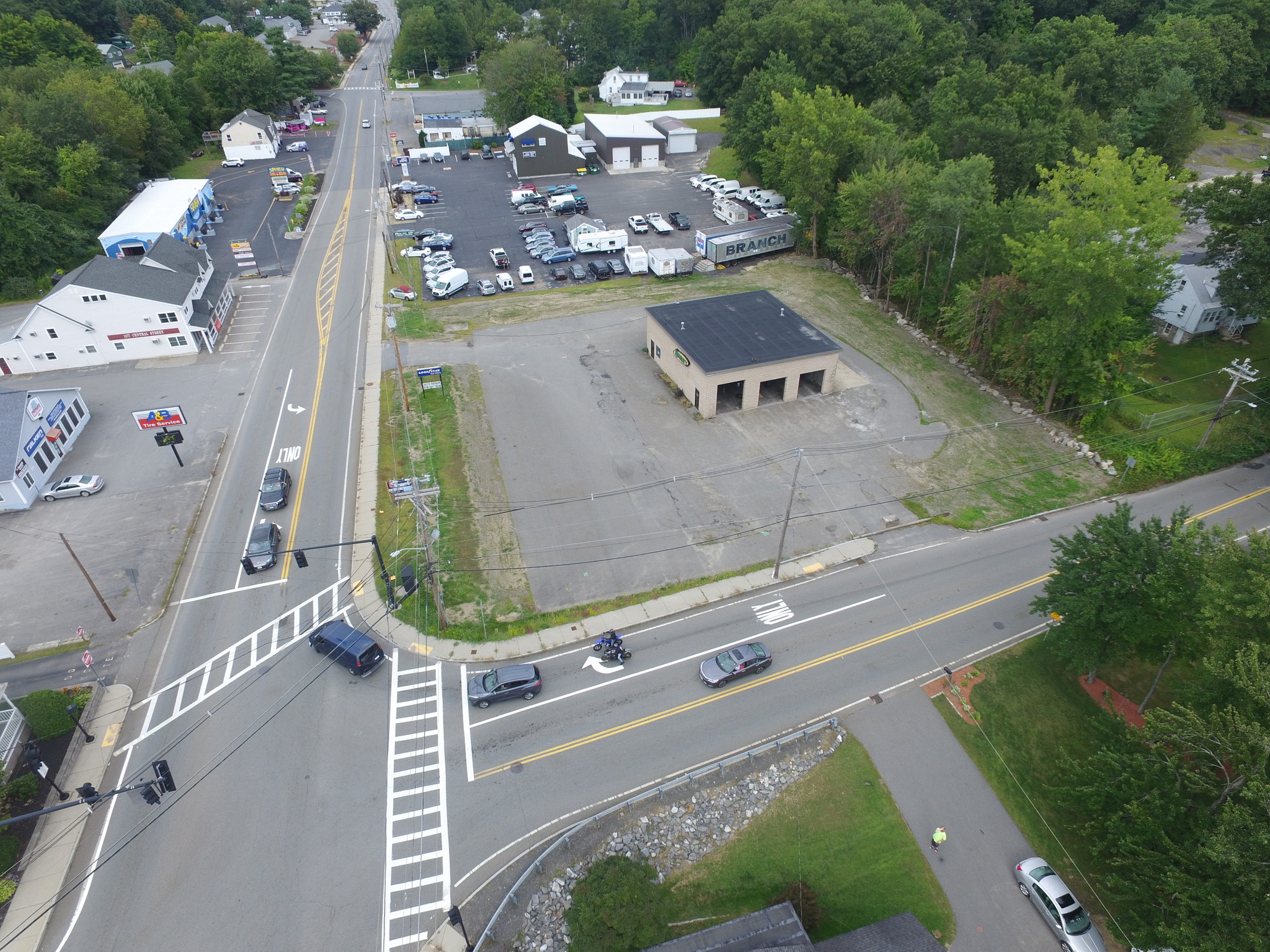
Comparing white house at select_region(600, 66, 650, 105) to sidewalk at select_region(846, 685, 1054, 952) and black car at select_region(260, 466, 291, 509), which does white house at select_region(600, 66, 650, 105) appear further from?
sidewalk at select_region(846, 685, 1054, 952)

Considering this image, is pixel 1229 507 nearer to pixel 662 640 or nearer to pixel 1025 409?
pixel 1025 409

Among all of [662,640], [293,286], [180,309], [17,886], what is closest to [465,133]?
[293,286]

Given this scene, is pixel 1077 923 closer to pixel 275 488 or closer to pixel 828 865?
pixel 828 865

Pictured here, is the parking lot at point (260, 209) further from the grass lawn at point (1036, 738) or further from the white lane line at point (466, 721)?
the grass lawn at point (1036, 738)

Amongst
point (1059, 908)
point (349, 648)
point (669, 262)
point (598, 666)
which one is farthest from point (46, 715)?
point (669, 262)

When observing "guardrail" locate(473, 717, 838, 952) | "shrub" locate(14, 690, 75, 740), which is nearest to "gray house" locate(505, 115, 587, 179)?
"shrub" locate(14, 690, 75, 740)

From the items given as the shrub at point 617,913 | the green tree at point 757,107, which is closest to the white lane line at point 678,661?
the shrub at point 617,913
